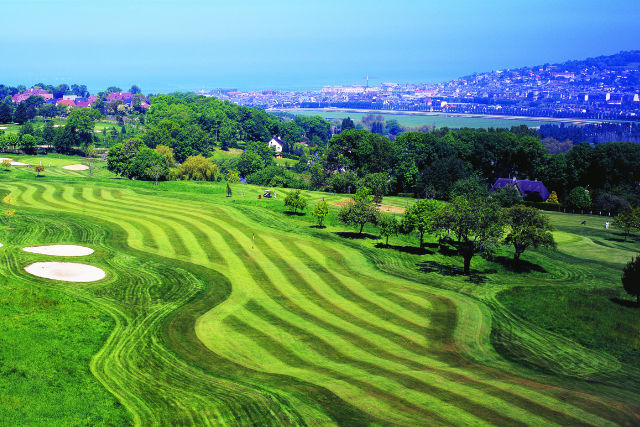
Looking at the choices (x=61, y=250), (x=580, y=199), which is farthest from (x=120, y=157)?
(x=580, y=199)

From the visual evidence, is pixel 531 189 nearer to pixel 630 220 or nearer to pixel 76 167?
pixel 630 220

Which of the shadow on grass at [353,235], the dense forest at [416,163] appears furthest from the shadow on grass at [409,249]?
the dense forest at [416,163]

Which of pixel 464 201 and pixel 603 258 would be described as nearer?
pixel 464 201

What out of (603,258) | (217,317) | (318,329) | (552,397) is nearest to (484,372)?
(552,397)

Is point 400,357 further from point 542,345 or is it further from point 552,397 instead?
point 542,345

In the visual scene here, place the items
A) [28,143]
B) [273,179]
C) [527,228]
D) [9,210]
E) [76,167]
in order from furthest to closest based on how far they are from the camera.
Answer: [28,143] < [76,167] < [273,179] < [9,210] < [527,228]

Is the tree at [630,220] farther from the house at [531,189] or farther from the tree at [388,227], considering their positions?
the house at [531,189]
